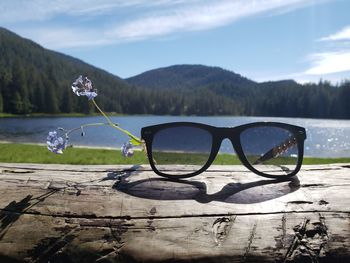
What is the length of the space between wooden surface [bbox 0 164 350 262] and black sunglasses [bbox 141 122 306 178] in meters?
0.18

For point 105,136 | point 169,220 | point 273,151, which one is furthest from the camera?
point 105,136

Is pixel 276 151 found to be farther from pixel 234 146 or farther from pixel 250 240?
pixel 250 240

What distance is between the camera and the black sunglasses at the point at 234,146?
2.52 metres

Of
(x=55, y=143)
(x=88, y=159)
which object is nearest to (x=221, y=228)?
(x=55, y=143)

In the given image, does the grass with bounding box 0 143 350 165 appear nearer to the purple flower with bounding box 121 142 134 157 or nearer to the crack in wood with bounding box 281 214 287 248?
the purple flower with bounding box 121 142 134 157

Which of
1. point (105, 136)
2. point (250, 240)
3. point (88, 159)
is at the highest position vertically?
point (250, 240)

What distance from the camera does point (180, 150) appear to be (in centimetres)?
257

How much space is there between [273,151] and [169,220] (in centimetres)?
115

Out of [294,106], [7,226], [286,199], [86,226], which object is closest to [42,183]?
[7,226]

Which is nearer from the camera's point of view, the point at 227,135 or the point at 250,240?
the point at 250,240

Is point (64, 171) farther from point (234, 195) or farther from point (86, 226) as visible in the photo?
point (234, 195)

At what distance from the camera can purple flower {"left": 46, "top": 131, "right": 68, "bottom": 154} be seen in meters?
2.49

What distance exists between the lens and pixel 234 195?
2.15 metres

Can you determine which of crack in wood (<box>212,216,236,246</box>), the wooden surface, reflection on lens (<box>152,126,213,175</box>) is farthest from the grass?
crack in wood (<box>212,216,236,246</box>)
